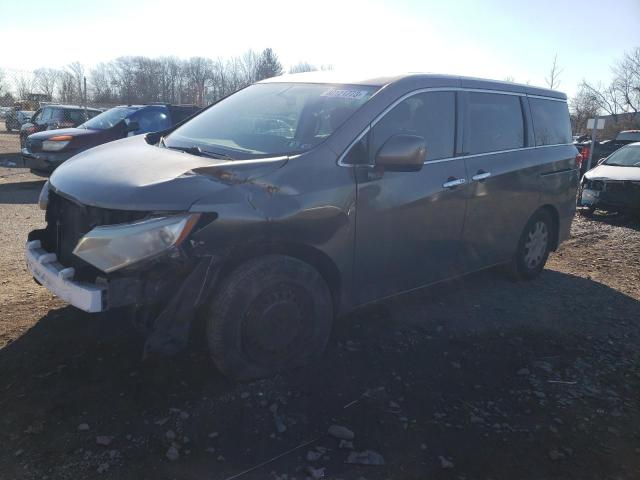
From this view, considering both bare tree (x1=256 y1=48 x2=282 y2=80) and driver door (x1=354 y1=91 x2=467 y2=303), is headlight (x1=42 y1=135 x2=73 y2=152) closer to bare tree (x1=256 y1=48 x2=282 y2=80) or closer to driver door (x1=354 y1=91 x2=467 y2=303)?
driver door (x1=354 y1=91 x2=467 y2=303)

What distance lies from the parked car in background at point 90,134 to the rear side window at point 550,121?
20.4ft

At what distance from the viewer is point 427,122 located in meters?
3.95

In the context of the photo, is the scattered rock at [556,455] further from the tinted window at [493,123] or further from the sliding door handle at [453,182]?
the tinted window at [493,123]

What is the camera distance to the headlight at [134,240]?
2.65m

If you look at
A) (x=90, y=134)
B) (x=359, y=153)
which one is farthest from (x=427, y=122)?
(x=90, y=134)

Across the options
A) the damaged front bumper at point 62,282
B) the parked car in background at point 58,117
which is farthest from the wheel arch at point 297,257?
the parked car in background at point 58,117

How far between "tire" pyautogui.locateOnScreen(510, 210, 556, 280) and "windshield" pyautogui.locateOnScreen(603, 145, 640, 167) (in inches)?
252

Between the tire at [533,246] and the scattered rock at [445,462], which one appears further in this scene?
the tire at [533,246]

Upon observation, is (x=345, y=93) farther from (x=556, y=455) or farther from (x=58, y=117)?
(x=58, y=117)

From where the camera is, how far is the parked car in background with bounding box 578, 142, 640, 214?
31.8ft

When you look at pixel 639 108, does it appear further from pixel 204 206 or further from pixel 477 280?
pixel 204 206

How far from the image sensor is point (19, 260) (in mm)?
5270

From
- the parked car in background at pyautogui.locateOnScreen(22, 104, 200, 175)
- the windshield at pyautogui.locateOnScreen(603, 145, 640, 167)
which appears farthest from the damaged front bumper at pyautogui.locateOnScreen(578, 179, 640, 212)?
the parked car in background at pyautogui.locateOnScreen(22, 104, 200, 175)

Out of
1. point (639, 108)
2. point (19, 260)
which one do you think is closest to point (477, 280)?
point (19, 260)
